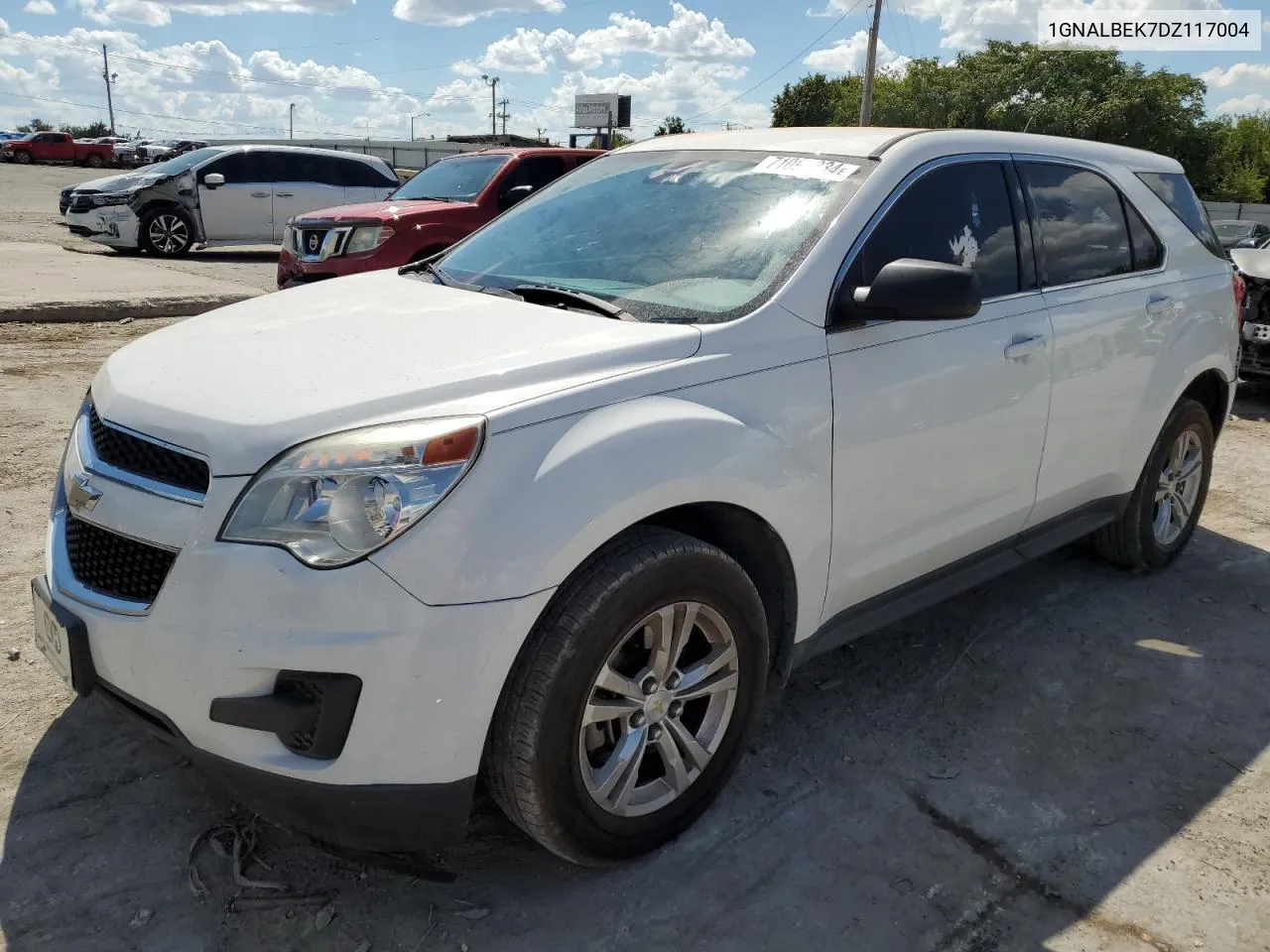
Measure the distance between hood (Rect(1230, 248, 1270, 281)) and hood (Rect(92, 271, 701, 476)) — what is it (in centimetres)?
713

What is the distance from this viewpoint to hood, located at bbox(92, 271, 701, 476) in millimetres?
2211

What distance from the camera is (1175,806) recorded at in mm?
2988

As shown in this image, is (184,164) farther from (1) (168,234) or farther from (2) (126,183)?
(1) (168,234)

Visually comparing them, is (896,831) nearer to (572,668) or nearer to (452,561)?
Answer: (572,668)

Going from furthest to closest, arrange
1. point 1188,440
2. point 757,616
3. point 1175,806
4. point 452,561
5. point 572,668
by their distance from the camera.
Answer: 1. point 1188,440
2. point 1175,806
3. point 757,616
4. point 572,668
5. point 452,561

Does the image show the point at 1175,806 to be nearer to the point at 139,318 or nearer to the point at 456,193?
the point at 456,193

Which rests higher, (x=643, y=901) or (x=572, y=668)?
(x=572, y=668)

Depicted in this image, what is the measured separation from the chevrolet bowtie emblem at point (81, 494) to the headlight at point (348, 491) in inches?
19.2

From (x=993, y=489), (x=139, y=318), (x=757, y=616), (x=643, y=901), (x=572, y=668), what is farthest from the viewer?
(x=139, y=318)

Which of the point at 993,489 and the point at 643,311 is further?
the point at 993,489

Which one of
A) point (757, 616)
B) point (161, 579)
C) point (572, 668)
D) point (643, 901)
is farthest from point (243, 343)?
point (643, 901)

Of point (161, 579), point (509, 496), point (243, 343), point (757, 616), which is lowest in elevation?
point (757, 616)

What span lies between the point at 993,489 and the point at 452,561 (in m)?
2.05

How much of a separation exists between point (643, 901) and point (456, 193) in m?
8.42
